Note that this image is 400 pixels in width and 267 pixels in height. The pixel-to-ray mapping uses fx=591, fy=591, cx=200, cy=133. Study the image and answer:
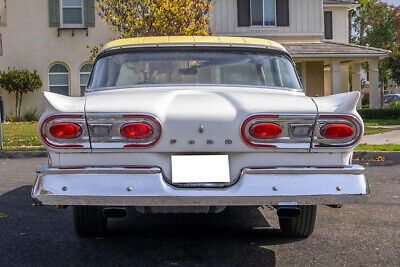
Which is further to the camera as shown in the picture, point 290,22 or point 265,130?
point 290,22

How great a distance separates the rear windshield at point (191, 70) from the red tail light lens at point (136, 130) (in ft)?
3.33

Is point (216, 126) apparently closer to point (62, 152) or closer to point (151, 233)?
point (62, 152)

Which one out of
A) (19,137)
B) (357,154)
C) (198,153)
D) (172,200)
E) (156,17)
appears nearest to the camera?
(172,200)

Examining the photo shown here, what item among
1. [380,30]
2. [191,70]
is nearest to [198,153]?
[191,70]

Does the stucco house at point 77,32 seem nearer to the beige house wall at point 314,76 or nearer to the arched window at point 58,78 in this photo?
the arched window at point 58,78

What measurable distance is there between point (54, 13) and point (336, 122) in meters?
20.2

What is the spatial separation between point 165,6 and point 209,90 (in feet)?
32.3

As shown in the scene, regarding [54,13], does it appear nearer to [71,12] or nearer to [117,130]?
[71,12]

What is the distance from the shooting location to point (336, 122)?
3.72 m

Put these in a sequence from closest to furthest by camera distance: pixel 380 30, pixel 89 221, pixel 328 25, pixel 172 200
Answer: pixel 172 200 → pixel 89 221 → pixel 328 25 → pixel 380 30

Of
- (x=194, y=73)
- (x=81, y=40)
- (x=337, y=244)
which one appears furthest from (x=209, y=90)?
(x=81, y=40)

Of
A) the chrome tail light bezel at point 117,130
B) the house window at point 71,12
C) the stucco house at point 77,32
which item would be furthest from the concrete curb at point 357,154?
the house window at point 71,12

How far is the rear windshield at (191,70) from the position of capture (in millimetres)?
4684

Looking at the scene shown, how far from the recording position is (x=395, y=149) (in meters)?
11.1
